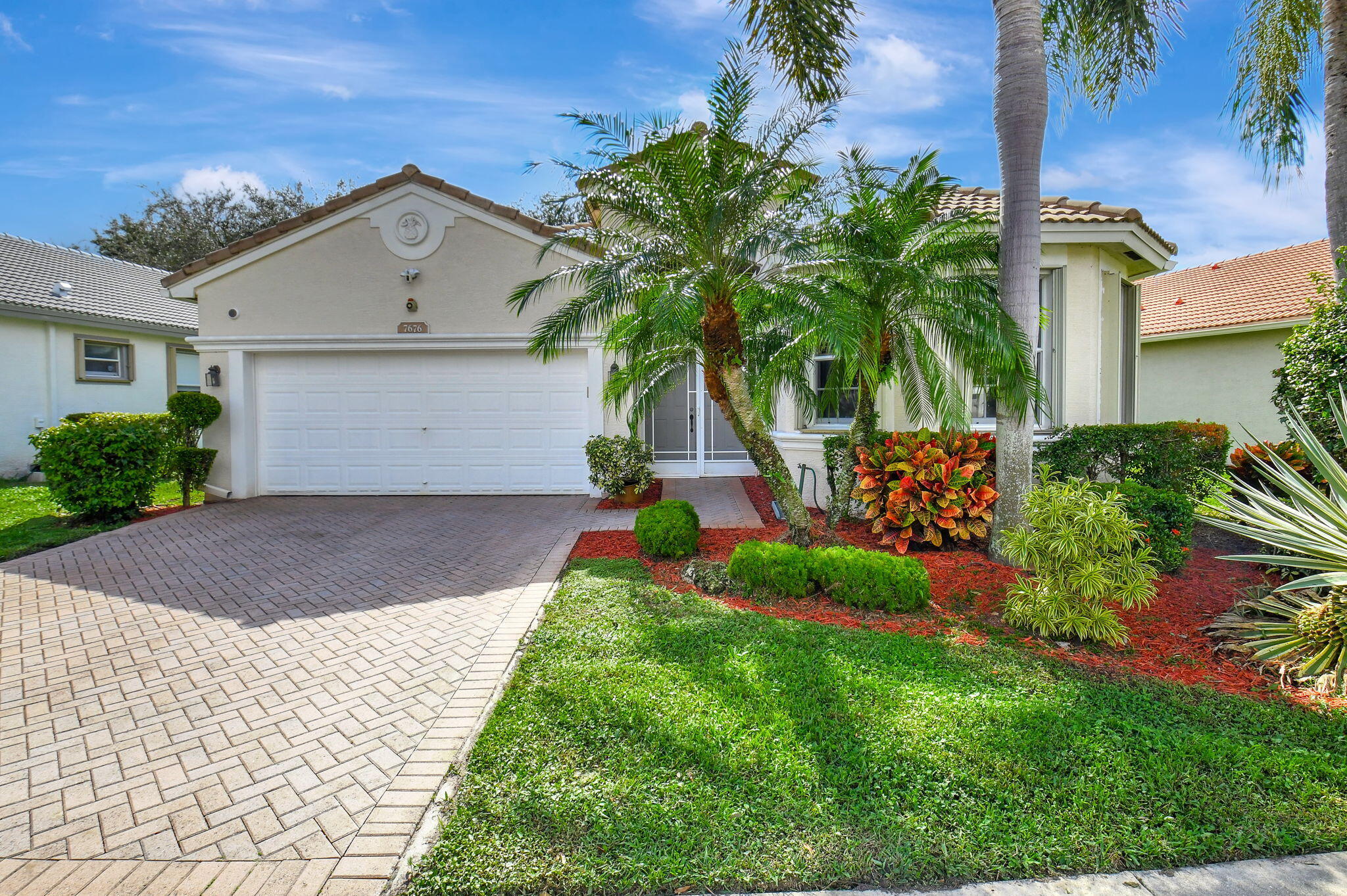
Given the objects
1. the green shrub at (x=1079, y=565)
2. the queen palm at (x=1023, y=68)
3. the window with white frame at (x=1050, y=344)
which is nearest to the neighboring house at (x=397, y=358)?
the window with white frame at (x=1050, y=344)

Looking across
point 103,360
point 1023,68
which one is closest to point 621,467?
point 1023,68

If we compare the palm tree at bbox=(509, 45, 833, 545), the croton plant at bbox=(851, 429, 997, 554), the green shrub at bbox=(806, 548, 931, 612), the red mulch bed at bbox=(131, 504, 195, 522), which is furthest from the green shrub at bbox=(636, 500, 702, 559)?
the red mulch bed at bbox=(131, 504, 195, 522)

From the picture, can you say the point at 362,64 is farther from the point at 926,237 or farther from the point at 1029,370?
the point at 1029,370

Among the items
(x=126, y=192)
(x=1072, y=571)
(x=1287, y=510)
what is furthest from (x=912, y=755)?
(x=126, y=192)

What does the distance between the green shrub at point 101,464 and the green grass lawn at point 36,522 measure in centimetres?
35

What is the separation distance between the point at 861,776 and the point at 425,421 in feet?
31.9

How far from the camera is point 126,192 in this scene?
26.2 metres

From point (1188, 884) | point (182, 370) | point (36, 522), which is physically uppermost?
point (182, 370)

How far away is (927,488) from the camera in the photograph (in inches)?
261

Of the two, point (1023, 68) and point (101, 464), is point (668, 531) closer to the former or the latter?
point (1023, 68)

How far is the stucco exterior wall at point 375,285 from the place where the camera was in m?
10.4

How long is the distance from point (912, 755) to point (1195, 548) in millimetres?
6031

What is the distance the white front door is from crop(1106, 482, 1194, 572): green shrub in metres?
7.19

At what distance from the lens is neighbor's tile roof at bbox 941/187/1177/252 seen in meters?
8.35
